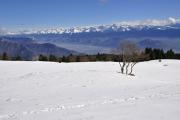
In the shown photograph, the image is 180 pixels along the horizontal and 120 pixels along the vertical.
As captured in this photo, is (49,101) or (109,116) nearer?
(109,116)

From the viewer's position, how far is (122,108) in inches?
718

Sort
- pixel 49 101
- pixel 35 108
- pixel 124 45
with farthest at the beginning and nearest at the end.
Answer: pixel 124 45, pixel 49 101, pixel 35 108

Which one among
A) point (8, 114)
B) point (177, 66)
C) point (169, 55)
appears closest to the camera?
point (8, 114)

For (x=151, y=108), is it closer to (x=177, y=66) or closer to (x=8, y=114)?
(x=8, y=114)

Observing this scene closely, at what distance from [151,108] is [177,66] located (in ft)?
227

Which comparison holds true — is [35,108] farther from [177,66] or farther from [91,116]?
[177,66]

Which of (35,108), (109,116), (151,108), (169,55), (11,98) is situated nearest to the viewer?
(109,116)

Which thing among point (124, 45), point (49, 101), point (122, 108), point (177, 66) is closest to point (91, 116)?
point (122, 108)

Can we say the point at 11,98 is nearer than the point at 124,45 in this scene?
Yes

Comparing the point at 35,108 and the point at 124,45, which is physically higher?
the point at 124,45

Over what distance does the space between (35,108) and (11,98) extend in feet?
20.8

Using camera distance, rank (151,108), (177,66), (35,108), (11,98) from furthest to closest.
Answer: (177,66) → (11,98) → (35,108) → (151,108)

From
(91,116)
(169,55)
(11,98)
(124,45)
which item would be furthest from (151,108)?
(169,55)

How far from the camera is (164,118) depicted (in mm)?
15031
